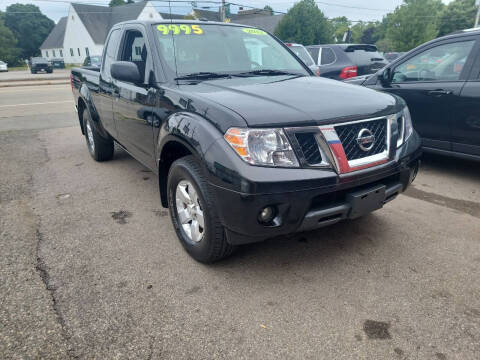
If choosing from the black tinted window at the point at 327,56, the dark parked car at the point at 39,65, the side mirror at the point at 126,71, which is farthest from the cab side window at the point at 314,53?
the dark parked car at the point at 39,65

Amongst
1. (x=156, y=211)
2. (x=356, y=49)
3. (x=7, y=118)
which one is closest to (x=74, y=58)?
(x=7, y=118)

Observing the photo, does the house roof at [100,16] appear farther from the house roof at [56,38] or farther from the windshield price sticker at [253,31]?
the windshield price sticker at [253,31]

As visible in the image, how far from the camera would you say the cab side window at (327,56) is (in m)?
8.67

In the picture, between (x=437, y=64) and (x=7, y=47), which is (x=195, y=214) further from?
(x=7, y=47)

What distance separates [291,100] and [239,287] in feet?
4.28

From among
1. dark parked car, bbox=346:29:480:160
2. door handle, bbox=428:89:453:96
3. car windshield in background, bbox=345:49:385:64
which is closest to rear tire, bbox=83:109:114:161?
dark parked car, bbox=346:29:480:160

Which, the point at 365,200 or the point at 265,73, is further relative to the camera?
the point at 265,73

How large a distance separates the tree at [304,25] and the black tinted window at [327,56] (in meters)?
25.9

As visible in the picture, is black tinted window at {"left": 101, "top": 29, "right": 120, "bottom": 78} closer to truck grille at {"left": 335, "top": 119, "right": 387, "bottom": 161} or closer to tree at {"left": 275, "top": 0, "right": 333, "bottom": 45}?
truck grille at {"left": 335, "top": 119, "right": 387, "bottom": 161}

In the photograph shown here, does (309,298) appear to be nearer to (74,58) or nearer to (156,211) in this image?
(156,211)

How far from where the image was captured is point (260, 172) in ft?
6.72

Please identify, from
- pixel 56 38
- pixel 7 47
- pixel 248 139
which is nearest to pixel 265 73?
pixel 248 139

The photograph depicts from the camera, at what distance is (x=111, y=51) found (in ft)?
14.0

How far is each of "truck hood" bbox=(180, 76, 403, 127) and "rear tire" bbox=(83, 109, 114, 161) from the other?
2.78m
